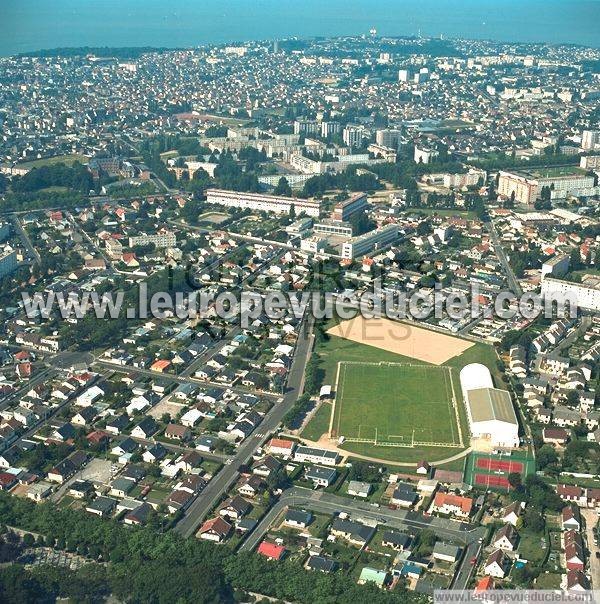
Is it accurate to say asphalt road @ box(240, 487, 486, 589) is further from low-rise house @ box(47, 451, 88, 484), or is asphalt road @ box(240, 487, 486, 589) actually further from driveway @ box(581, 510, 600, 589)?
low-rise house @ box(47, 451, 88, 484)

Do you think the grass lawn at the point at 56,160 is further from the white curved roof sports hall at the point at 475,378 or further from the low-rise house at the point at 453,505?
the low-rise house at the point at 453,505

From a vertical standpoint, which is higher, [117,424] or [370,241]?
[370,241]

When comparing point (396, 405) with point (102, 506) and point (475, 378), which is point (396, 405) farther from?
point (102, 506)

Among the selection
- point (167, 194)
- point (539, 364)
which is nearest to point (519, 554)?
point (539, 364)

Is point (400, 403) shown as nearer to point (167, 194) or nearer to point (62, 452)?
point (62, 452)

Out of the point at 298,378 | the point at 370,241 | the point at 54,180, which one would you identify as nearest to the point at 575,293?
the point at 370,241
